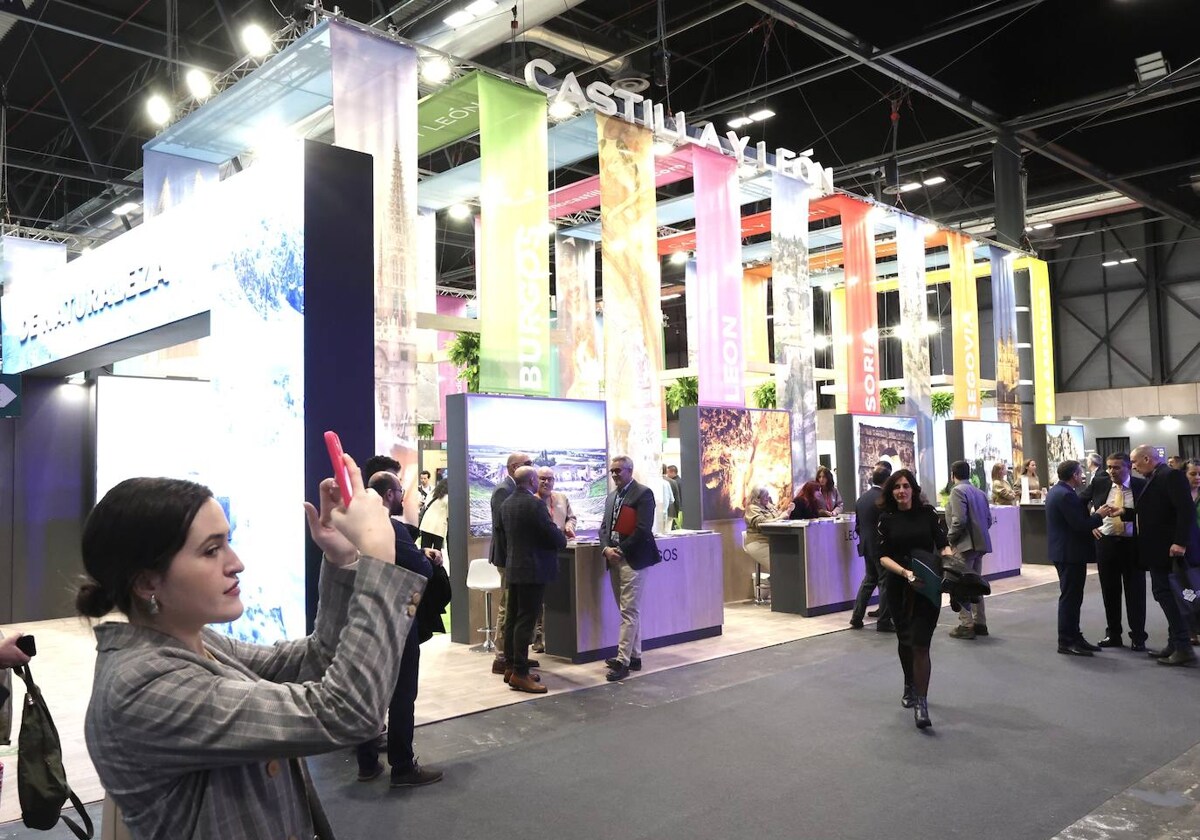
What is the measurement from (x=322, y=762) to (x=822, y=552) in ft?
17.7

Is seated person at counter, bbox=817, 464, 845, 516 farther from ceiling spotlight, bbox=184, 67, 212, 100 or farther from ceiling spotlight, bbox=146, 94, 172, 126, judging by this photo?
ceiling spotlight, bbox=146, 94, 172, 126

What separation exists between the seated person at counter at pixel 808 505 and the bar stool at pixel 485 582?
323cm

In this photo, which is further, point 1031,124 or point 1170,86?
point 1031,124

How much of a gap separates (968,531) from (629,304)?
11.6ft

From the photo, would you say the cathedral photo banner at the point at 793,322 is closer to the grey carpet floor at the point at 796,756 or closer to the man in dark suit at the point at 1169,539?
the man in dark suit at the point at 1169,539

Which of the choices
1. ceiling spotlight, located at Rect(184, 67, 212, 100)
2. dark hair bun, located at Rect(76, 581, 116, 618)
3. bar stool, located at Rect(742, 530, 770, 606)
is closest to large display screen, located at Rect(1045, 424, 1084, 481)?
bar stool, located at Rect(742, 530, 770, 606)

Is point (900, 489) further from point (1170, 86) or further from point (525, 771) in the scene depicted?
point (1170, 86)

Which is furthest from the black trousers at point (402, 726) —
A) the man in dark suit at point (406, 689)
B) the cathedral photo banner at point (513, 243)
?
the cathedral photo banner at point (513, 243)

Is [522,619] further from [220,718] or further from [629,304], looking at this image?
[220,718]

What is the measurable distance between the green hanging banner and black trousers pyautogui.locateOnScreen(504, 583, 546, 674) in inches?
148

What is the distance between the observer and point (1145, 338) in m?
18.9

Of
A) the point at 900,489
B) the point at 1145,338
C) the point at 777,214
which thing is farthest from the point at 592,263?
the point at 1145,338

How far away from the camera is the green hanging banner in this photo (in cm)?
760

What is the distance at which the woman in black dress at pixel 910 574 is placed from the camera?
4664 mm
